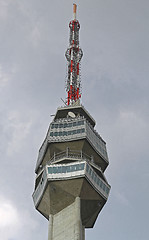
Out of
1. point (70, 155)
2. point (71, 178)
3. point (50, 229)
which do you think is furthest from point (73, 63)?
point (50, 229)

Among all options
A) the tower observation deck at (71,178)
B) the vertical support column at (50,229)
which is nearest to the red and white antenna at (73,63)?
the tower observation deck at (71,178)

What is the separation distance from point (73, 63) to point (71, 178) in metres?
40.9

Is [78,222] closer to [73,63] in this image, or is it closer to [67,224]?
[67,224]

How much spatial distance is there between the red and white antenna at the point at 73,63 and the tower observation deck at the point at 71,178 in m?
10.5

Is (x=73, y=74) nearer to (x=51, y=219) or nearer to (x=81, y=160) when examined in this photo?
(x=81, y=160)

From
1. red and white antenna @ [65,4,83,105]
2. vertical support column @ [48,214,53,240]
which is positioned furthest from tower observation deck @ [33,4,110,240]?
red and white antenna @ [65,4,83,105]

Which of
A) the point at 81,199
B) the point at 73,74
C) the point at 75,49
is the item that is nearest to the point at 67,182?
the point at 81,199

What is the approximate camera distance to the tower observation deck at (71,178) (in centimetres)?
6512

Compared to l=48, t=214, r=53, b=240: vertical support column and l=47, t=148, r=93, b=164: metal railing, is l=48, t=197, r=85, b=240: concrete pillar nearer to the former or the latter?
l=48, t=214, r=53, b=240: vertical support column

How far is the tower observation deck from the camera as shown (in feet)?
214

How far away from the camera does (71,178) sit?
215ft

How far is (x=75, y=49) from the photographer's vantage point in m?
101

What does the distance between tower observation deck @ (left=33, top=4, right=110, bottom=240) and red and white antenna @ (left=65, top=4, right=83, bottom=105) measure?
1046cm

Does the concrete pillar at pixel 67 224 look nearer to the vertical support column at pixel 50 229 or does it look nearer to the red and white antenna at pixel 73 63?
the vertical support column at pixel 50 229
